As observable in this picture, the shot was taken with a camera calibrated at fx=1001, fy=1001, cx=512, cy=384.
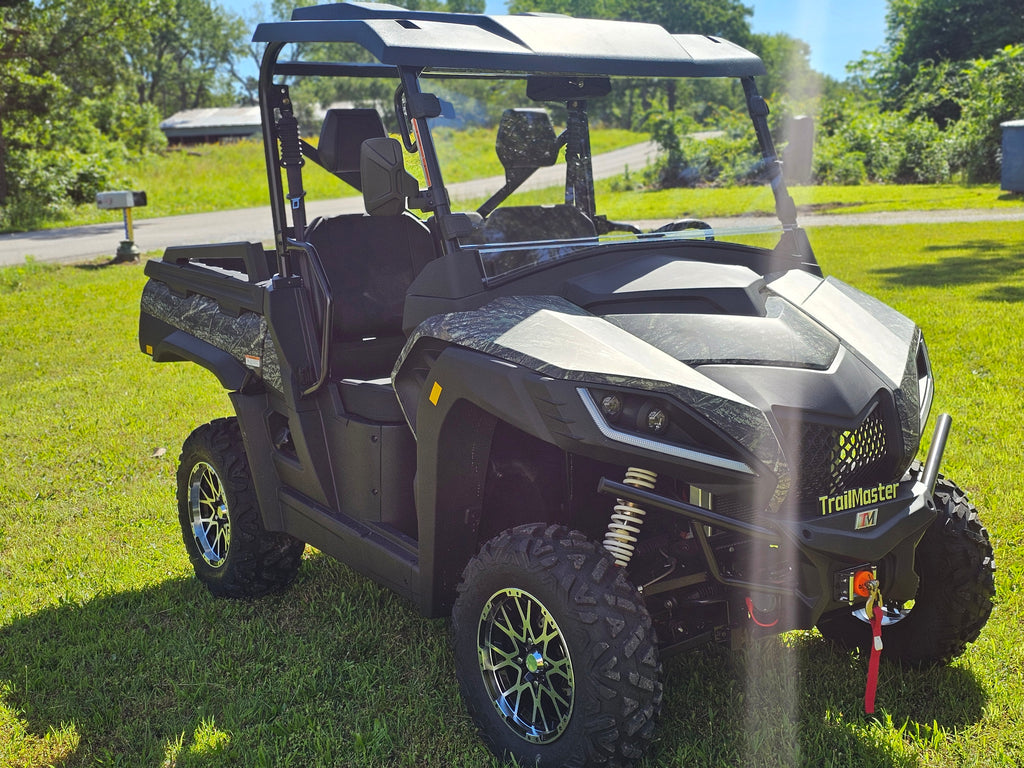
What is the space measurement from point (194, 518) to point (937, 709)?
285 cm

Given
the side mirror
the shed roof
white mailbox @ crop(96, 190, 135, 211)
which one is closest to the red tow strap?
the side mirror

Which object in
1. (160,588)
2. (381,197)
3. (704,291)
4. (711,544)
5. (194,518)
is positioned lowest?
(160,588)

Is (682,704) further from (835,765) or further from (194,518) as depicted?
(194,518)

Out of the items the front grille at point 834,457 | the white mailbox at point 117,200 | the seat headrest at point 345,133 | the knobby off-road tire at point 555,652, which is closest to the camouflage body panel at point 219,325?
the seat headrest at point 345,133

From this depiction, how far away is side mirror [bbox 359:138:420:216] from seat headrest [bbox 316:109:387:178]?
880 mm

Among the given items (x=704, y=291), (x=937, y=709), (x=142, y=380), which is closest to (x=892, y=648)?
(x=937, y=709)

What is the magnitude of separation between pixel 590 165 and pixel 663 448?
5.68 feet

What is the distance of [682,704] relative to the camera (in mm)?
3021

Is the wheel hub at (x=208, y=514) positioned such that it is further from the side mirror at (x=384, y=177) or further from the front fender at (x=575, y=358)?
the side mirror at (x=384, y=177)

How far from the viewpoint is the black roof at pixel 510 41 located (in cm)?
283

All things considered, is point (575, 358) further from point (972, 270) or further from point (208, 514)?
point (972, 270)

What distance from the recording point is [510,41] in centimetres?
298

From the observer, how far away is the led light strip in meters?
2.27

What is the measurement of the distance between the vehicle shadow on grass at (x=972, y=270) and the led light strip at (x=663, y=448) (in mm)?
8161
